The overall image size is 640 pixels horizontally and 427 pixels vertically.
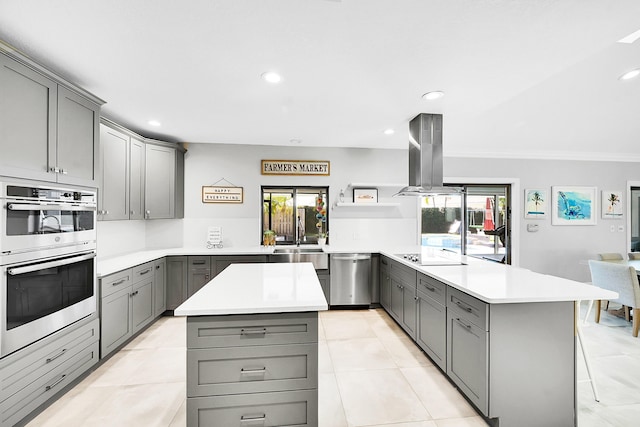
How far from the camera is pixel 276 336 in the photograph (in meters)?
1.56

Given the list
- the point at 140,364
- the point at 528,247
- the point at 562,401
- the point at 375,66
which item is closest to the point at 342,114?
the point at 375,66

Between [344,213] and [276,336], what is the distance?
10.5ft

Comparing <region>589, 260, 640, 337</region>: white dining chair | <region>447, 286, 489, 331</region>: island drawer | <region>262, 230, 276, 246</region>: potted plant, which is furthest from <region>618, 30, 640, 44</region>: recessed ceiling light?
<region>262, 230, 276, 246</region>: potted plant

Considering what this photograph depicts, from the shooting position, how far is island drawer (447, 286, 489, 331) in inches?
70.6

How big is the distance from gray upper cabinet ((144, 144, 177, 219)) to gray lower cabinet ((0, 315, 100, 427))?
172cm

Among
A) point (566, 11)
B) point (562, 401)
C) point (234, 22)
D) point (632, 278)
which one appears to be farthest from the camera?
point (632, 278)

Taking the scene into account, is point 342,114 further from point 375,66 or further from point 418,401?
point 418,401

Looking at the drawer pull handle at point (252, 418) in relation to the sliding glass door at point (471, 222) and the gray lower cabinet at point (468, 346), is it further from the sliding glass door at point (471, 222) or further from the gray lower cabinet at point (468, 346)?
the sliding glass door at point (471, 222)

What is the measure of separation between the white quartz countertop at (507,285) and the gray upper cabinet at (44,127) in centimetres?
291

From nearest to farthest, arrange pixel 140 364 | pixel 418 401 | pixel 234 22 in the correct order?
pixel 234 22 → pixel 418 401 → pixel 140 364

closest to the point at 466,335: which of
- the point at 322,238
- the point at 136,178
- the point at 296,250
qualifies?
the point at 296,250

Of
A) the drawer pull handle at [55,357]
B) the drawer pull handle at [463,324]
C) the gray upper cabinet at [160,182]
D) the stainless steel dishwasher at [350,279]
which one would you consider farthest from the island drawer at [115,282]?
the drawer pull handle at [463,324]

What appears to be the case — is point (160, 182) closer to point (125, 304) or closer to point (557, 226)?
point (125, 304)

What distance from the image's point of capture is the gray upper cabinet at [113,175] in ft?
9.70
